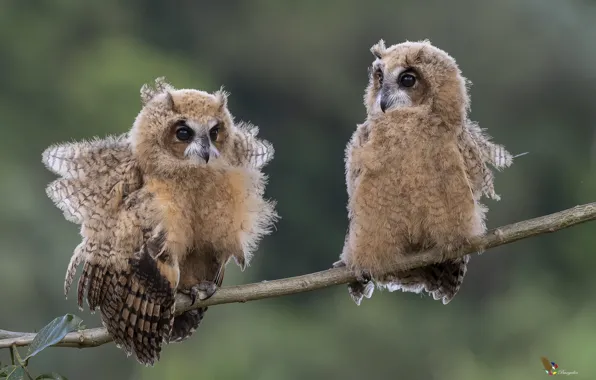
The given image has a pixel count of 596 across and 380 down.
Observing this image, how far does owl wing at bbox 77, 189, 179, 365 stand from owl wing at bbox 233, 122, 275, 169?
1.41 feet

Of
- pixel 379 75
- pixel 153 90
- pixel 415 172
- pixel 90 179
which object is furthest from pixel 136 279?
pixel 379 75

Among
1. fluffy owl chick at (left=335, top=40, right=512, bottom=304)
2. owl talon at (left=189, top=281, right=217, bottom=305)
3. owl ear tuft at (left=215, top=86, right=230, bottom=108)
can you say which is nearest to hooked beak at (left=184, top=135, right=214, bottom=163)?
owl ear tuft at (left=215, top=86, right=230, bottom=108)

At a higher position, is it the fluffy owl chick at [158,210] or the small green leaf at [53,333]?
the fluffy owl chick at [158,210]

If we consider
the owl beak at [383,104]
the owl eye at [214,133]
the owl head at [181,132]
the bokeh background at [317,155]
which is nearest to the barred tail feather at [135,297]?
the owl head at [181,132]

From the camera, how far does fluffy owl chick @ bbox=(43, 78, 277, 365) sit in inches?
145

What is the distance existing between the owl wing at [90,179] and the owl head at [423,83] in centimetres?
93

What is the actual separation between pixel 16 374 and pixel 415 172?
153cm

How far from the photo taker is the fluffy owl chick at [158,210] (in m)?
3.69

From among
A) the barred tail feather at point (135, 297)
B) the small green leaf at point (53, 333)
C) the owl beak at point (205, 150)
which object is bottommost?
the small green leaf at point (53, 333)

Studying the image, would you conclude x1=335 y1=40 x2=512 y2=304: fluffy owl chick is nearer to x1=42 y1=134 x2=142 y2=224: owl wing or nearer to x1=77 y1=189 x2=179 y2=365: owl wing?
x1=77 y1=189 x2=179 y2=365: owl wing

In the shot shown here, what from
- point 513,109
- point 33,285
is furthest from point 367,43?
point 33,285

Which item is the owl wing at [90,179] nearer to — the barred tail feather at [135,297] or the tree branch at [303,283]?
the barred tail feather at [135,297]

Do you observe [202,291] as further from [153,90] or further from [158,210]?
[153,90]

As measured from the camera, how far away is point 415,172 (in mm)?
3814
